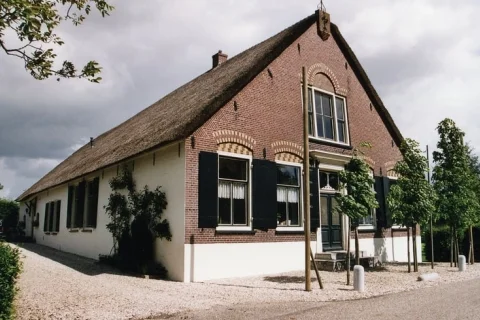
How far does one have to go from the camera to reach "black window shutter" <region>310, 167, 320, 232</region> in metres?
13.8

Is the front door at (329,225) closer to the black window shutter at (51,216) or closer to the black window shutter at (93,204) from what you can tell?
the black window shutter at (93,204)

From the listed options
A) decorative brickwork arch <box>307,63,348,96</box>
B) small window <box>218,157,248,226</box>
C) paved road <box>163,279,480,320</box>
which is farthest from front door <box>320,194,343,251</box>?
paved road <box>163,279,480,320</box>

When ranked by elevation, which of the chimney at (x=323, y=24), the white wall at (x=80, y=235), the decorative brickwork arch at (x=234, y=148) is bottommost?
the white wall at (x=80, y=235)

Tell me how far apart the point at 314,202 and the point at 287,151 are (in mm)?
1928

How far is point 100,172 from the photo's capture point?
52.7ft

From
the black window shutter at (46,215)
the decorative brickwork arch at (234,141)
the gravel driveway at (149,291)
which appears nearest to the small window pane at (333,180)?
the gravel driveway at (149,291)

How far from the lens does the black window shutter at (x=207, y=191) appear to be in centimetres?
1116

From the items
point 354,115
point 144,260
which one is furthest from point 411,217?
point 144,260

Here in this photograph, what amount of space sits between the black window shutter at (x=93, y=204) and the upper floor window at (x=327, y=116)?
839cm

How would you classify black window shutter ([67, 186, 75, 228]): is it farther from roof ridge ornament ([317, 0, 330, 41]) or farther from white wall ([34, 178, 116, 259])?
roof ridge ornament ([317, 0, 330, 41])

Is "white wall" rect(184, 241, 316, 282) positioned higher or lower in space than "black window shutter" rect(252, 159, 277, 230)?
lower

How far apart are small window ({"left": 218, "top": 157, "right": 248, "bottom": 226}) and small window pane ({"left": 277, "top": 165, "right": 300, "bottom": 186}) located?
1.40 meters

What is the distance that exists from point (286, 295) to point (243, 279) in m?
2.67

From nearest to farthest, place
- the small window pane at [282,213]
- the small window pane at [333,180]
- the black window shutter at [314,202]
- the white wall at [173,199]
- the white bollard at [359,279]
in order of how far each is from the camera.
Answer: the white bollard at [359,279], the white wall at [173,199], the small window pane at [282,213], the black window shutter at [314,202], the small window pane at [333,180]
